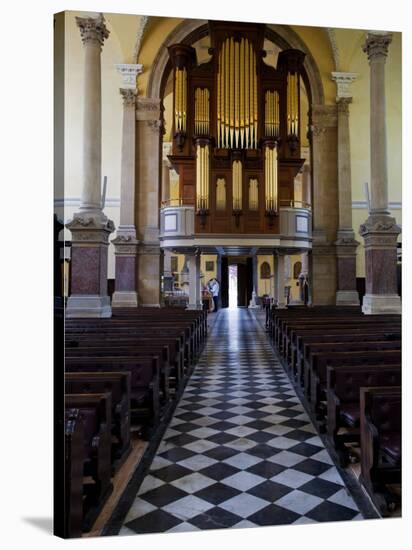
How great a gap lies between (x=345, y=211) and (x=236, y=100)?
14.1 ft

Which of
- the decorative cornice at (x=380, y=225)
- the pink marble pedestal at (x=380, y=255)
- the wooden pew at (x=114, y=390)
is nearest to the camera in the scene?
the wooden pew at (x=114, y=390)

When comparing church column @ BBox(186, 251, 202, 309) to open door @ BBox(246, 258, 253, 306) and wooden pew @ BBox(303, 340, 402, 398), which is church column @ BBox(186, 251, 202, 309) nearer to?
wooden pew @ BBox(303, 340, 402, 398)

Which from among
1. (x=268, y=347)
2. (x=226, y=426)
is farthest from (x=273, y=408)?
(x=268, y=347)

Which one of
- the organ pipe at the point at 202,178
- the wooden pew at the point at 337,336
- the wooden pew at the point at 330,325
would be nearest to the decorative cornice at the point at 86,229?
the wooden pew at the point at 330,325

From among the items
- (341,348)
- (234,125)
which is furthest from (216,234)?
(341,348)

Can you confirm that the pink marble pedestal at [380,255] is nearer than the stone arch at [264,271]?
Yes

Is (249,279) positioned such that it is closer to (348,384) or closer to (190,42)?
(190,42)

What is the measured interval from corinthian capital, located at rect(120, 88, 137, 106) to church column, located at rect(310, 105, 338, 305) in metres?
5.07

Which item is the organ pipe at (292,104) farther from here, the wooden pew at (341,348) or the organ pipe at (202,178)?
the wooden pew at (341,348)

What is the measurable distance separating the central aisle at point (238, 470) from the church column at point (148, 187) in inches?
300

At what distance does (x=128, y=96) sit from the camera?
13000 millimetres

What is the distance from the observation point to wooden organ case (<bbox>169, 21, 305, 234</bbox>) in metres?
→ 12.7

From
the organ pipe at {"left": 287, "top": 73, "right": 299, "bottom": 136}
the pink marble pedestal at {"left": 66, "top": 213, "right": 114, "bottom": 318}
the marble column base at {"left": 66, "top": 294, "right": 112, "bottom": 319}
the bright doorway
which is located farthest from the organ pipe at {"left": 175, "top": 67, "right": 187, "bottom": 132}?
the bright doorway

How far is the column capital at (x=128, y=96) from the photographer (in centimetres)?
1295
